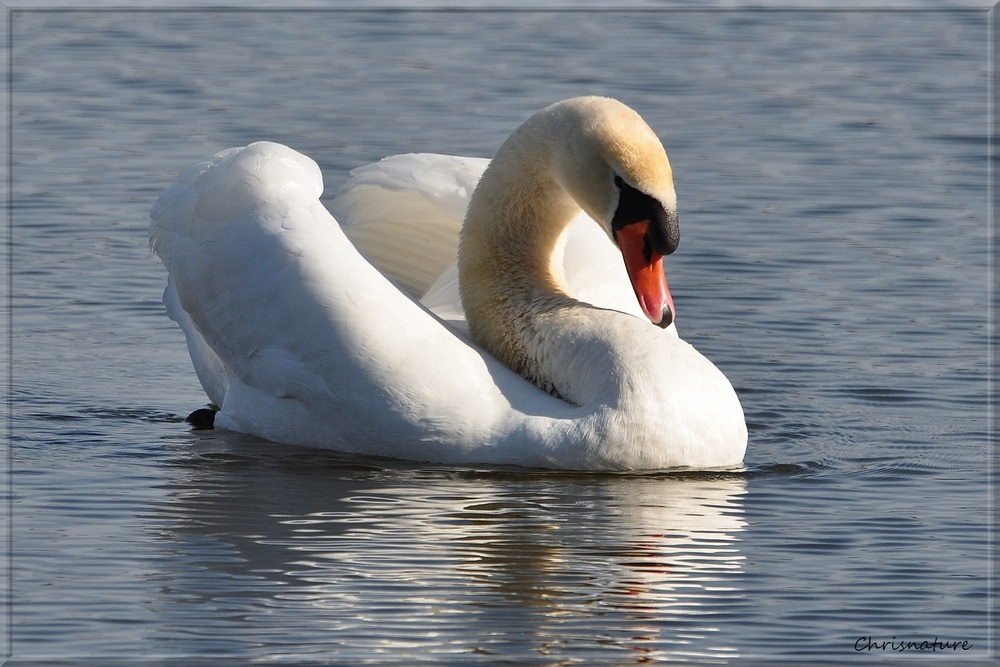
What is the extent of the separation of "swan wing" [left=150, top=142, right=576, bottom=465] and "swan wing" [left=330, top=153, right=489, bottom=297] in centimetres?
91

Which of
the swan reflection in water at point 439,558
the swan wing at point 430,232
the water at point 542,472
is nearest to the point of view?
the swan reflection in water at point 439,558

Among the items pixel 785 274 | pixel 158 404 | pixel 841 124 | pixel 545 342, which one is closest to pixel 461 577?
pixel 545 342

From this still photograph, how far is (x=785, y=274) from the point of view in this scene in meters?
11.4

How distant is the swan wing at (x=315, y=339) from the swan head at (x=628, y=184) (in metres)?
0.65

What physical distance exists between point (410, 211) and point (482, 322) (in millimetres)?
1158

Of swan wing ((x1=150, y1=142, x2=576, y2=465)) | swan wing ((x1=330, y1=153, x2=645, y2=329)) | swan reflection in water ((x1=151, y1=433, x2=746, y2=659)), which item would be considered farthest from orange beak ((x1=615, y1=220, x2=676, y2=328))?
swan wing ((x1=330, y1=153, x2=645, y2=329))

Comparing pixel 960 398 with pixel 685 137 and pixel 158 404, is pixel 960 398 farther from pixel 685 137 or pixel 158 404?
pixel 685 137

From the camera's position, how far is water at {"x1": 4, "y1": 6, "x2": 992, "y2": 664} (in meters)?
6.21

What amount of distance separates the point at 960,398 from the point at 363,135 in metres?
6.86

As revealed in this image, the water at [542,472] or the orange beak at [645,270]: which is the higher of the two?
the orange beak at [645,270]

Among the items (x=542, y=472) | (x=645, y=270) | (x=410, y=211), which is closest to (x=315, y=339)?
(x=542, y=472)
